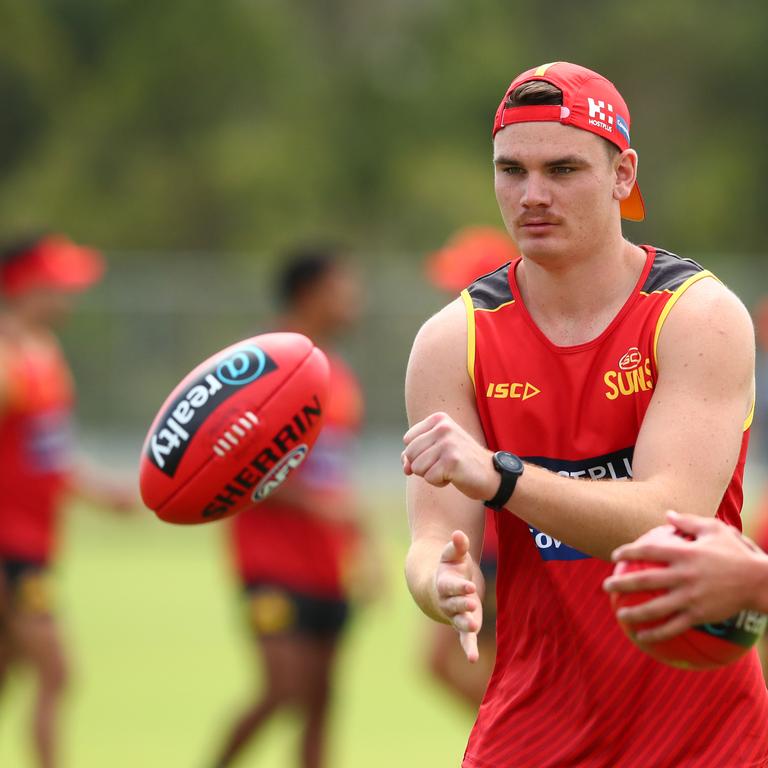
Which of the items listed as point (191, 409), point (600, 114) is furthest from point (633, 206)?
point (191, 409)

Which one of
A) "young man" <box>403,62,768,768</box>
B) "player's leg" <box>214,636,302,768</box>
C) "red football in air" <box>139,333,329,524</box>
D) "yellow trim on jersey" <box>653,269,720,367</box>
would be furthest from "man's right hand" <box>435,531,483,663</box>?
"player's leg" <box>214,636,302,768</box>

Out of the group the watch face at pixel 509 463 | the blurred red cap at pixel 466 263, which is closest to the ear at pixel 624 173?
the watch face at pixel 509 463

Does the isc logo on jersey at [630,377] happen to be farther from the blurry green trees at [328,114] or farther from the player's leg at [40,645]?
the blurry green trees at [328,114]

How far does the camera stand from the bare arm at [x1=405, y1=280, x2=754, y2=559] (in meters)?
3.49

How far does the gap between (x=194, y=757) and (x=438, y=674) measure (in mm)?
1337

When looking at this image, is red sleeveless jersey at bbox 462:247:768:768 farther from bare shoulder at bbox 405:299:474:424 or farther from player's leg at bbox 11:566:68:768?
player's leg at bbox 11:566:68:768

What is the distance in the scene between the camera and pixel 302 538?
7832 mm

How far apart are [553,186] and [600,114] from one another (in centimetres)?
22

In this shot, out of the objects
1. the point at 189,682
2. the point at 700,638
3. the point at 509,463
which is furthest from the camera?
the point at 189,682

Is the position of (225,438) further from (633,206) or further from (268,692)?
(268,692)

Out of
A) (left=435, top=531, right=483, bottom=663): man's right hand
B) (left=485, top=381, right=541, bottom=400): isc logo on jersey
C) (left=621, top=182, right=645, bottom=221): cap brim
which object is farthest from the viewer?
(left=621, top=182, right=645, bottom=221): cap brim

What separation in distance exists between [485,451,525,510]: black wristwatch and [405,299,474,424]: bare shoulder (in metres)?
0.47

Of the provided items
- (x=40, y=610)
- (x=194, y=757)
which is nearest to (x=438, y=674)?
(x=194, y=757)

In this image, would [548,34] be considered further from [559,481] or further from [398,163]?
[559,481]
